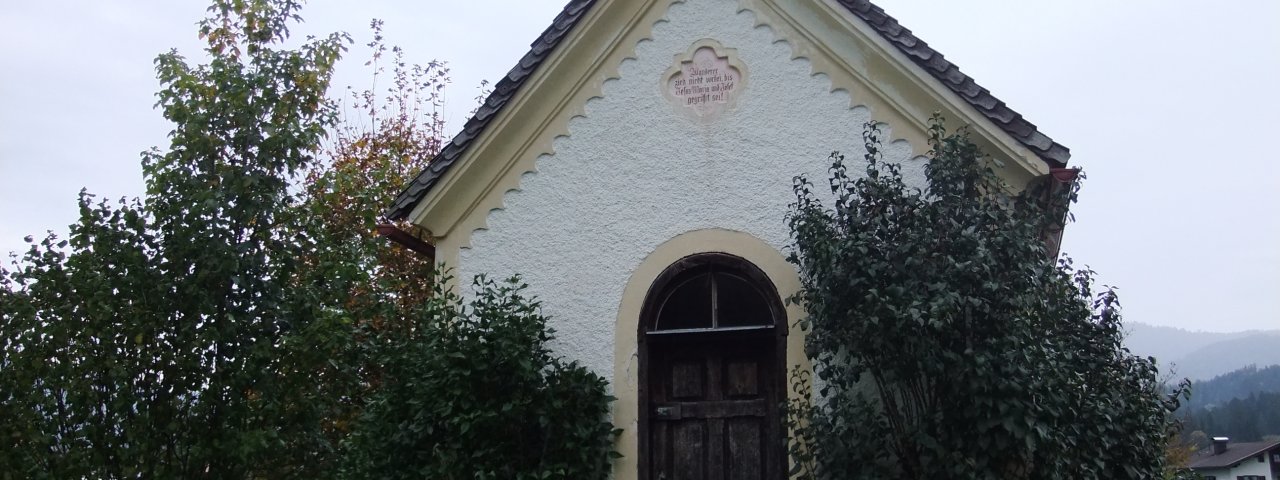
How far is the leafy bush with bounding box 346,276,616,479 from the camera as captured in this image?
8.43 m

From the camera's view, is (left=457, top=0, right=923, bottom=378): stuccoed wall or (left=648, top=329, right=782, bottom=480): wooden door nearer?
(left=648, top=329, right=782, bottom=480): wooden door

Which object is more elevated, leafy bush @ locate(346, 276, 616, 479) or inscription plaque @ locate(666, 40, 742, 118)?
inscription plaque @ locate(666, 40, 742, 118)

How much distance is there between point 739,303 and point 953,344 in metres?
2.02

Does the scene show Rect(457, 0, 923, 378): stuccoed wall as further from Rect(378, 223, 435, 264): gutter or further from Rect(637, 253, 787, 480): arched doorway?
Rect(378, 223, 435, 264): gutter

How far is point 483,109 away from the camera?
952cm

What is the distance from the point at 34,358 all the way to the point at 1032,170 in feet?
22.6

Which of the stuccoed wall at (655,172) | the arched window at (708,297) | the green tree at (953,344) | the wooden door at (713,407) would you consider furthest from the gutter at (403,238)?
the green tree at (953,344)

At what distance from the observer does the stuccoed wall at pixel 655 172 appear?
8.98 m

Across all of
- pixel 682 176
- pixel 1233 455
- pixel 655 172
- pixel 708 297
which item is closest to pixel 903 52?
pixel 682 176

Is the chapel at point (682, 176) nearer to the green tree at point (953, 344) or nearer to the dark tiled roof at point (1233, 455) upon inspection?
the green tree at point (953, 344)

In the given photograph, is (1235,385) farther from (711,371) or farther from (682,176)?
(682,176)

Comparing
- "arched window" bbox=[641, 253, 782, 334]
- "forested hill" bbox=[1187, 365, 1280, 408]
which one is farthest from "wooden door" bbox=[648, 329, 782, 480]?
"forested hill" bbox=[1187, 365, 1280, 408]

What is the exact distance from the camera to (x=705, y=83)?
9.38 meters

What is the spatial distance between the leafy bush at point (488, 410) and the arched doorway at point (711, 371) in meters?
0.48
